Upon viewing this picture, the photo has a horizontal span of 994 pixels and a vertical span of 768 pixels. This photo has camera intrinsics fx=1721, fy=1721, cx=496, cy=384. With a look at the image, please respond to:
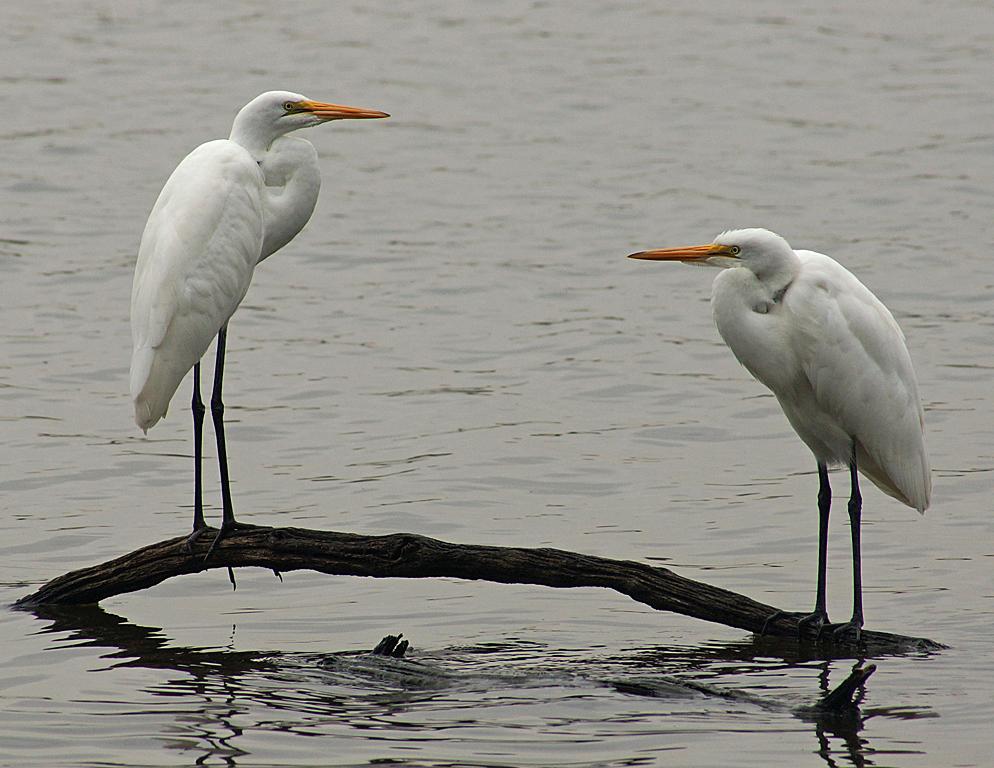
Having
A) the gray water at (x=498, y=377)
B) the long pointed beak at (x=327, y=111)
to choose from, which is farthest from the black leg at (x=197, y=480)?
the long pointed beak at (x=327, y=111)

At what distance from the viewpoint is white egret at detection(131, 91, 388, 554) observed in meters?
7.08

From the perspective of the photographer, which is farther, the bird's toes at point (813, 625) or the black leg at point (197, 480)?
the bird's toes at point (813, 625)

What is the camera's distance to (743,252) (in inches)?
267

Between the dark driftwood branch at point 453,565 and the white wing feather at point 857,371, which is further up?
the white wing feather at point 857,371

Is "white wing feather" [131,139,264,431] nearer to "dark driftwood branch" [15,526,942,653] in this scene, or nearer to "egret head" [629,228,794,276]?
"dark driftwood branch" [15,526,942,653]

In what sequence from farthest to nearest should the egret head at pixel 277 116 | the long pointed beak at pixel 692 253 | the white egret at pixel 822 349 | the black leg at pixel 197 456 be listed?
the egret head at pixel 277 116, the black leg at pixel 197 456, the white egret at pixel 822 349, the long pointed beak at pixel 692 253

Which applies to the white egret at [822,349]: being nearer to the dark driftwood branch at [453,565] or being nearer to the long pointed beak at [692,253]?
the long pointed beak at [692,253]

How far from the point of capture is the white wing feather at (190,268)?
23.2ft

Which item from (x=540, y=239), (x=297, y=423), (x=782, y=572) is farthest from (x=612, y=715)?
(x=540, y=239)

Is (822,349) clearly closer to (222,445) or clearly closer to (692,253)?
(692,253)

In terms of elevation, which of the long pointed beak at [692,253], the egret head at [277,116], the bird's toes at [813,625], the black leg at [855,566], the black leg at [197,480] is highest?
the egret head at [277,116]

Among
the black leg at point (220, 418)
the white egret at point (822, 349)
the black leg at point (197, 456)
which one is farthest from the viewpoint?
the black leg at point (220, 418)

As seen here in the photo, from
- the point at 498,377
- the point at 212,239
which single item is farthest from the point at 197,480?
the point at 498,377

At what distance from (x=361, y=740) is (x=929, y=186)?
40.0ft
